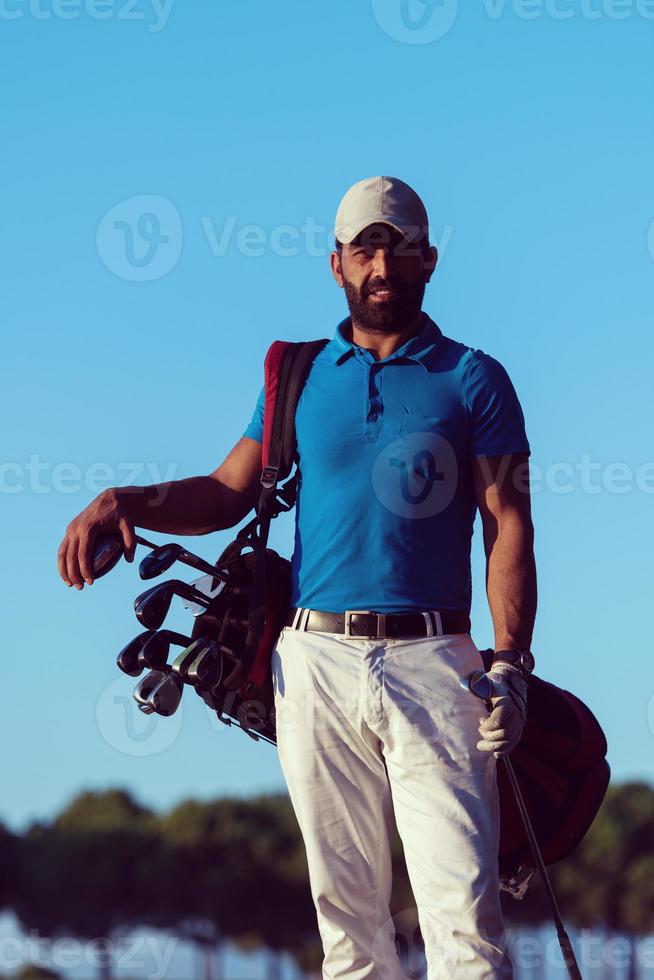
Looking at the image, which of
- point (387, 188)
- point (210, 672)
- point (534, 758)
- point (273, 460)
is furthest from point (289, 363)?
point (534, 758)

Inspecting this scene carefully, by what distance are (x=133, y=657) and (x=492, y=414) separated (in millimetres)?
1422

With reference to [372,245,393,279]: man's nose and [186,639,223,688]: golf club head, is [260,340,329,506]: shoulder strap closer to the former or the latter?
[372,245,393,279]: man's nose

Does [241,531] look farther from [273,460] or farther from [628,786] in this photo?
[628,786]

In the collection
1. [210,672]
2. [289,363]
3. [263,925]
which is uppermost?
[289,363]

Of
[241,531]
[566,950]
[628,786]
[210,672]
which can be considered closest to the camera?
[566,950]

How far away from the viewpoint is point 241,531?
17.1ft

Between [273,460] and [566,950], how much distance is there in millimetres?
1841

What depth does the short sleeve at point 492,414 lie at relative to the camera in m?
4.86

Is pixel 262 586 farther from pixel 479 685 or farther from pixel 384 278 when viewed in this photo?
pixel 384 278

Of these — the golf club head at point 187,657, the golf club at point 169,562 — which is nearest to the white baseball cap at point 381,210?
the golf club at point 169,562

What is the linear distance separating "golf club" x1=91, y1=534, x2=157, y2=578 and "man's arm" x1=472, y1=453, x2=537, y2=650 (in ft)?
3.92

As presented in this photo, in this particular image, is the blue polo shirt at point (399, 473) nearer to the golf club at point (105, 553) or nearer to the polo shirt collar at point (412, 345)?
the polo shirt collar at point (412, 345)

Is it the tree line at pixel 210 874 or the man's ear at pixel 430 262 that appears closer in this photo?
the man's ear at pixel 430 262

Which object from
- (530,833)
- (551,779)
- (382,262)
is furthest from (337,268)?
(530,833)
